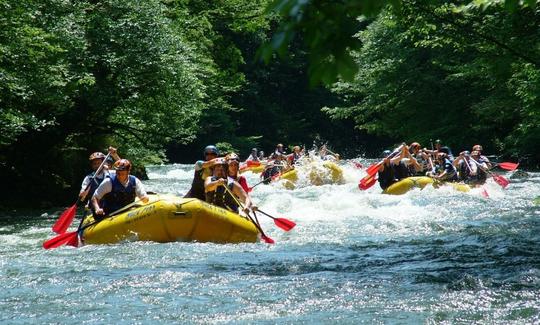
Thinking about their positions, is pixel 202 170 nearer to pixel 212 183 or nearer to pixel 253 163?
pixel 212 183

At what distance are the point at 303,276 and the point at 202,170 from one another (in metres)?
3.54

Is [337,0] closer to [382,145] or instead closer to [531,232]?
[531,232]

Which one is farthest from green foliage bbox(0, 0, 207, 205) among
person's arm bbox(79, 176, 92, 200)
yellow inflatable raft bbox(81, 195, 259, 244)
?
yellow inflatable raft bbox(81, 195, 259, 244)

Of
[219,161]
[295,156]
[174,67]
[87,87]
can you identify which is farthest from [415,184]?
[295,156]

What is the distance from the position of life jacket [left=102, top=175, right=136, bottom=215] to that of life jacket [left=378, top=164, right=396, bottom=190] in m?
7.97

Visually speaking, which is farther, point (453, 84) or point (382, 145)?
point (382, 145)

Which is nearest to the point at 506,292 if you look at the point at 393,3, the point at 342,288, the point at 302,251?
the point at 342,288

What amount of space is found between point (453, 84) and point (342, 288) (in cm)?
2890

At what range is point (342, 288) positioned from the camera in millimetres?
6535

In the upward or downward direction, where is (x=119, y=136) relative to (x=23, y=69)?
downward

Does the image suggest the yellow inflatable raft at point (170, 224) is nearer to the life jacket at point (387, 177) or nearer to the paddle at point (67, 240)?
the paddle at point (67, 240)

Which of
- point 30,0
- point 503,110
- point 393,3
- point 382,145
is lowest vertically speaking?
point 382,145

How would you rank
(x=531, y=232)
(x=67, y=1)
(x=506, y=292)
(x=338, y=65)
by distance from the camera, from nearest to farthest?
(x=338, y=65), (x=506, y=292), (x=531, y=232), (x=67, y=1)

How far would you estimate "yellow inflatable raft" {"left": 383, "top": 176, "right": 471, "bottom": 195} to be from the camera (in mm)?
15630
